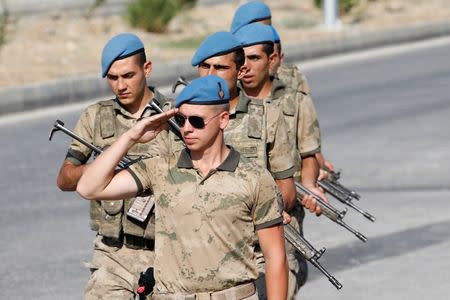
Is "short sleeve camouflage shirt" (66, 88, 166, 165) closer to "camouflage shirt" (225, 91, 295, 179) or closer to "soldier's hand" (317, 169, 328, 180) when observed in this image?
"camouflage shirt" (225, 91, 295, 179)

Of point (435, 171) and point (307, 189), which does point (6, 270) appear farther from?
point (435, 171)

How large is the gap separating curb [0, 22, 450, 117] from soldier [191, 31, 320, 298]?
10.9 meters

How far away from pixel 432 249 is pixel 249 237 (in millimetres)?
5330

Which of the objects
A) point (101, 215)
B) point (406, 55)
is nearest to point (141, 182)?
point (101, 215)

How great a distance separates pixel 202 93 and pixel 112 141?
1353 mm

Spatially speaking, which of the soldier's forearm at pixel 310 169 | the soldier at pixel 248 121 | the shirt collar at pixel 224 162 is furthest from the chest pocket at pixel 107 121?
the soldier's forearm at pixel 310 169

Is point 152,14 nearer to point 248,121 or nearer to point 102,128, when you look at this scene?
point 102,128

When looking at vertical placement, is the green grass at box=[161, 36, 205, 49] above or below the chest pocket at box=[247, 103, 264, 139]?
below

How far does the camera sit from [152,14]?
1020 inches

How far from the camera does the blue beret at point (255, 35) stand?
25.7 feet

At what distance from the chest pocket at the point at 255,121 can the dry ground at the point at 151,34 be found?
40.3 feet

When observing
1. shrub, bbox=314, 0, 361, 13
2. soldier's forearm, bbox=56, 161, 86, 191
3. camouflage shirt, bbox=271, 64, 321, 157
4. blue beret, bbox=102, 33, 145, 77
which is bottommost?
shrub, bbox=314, 0, 361, 13

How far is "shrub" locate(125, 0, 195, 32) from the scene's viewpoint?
85.1ft

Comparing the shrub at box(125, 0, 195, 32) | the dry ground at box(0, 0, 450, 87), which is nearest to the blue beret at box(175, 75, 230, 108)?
the dry ground at box(0, 0, 450, 87)
